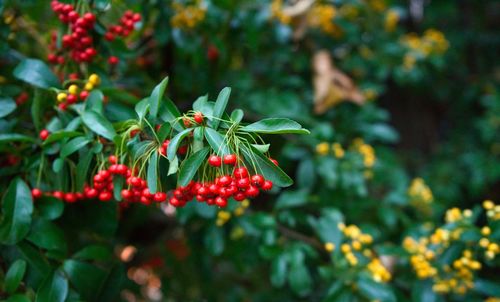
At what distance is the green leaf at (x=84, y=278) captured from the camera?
4.60 ft

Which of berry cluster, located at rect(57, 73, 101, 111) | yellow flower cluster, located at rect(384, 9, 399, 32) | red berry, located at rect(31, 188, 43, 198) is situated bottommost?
red berry, located at rect(31, 188, 43, 198)

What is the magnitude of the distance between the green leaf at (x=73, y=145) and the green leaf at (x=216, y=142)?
1.30ft

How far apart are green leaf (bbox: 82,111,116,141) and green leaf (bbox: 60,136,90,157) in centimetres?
5

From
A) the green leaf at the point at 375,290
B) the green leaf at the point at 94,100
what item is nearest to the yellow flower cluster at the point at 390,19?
the green leaf at the point at 375,290

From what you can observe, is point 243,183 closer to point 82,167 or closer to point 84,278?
point 82,167

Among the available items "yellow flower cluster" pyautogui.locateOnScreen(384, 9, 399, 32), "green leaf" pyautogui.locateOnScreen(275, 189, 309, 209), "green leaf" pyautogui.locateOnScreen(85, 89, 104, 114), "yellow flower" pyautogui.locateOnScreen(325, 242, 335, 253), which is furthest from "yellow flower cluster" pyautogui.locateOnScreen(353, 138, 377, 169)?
"green leaf" pyautogui.locateOnScreen(85, 89, 104, 114)

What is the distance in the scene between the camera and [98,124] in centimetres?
122

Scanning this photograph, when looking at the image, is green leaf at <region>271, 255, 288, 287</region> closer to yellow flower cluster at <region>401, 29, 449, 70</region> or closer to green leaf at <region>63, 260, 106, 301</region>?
green leaf at <region>63, 260, 106, 301</region>

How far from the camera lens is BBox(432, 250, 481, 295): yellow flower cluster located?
158 cm

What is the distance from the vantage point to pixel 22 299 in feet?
4.17

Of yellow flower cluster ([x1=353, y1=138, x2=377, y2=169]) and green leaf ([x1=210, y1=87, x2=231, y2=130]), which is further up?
green leaf ([x1=210, y1=87, x2=231, y2=130])

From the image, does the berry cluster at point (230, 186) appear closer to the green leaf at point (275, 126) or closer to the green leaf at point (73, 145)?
the green leaf at point (275, 126)

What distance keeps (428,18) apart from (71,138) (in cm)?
293

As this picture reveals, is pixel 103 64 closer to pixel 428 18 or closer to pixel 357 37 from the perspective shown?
pixel 357 37
